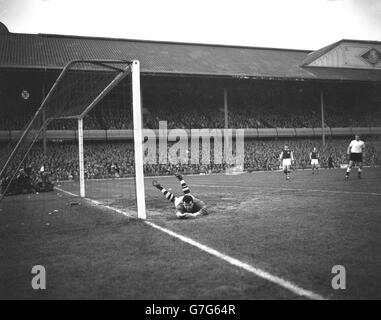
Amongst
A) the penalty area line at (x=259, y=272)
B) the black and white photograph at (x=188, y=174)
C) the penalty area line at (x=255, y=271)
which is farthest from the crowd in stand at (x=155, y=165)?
the penalty area line at (x=259, y=272)

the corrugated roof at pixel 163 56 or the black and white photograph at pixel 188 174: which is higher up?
the corrugated roof at pixel 163 56

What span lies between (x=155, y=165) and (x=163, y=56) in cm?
1196

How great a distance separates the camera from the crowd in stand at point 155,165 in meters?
30.3

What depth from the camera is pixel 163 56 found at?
37812 millimetres

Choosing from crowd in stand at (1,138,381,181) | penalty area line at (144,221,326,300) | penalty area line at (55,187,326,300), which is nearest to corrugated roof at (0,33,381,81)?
crowd in stand at (1,138,381,181)

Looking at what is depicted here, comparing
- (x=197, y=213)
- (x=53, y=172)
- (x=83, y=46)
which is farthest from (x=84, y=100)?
(x=83, y=46)

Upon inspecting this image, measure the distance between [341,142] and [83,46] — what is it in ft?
94.6

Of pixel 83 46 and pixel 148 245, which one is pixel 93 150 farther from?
pixel 148 245

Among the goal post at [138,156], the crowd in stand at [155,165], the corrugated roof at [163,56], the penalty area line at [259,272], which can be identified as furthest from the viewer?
the corrugated roof at [163,56]

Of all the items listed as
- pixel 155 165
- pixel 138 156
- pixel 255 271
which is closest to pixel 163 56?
pixel 155 165

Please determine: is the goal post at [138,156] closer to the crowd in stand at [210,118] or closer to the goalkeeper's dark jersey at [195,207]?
the goalkeeper's dark jersey at [195,207]

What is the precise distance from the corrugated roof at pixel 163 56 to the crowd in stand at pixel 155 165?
22.3 ft

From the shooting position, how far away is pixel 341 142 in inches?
1559
